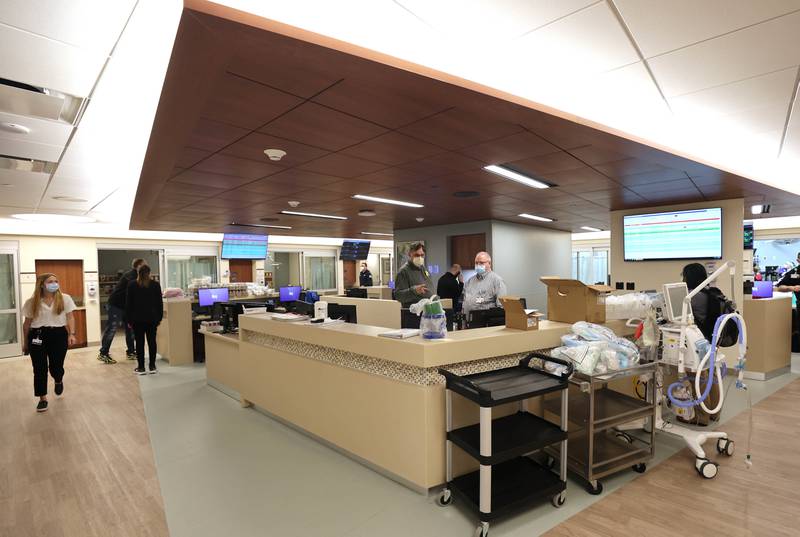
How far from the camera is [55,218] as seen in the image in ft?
24.4

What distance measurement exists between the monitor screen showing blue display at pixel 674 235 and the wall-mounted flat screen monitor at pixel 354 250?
6953mm

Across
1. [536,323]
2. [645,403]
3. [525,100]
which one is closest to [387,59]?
[525,100]

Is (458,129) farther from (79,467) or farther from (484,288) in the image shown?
(79,467)

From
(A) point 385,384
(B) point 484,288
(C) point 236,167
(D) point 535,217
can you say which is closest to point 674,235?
(D) point 535,217

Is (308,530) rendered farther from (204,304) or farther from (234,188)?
(204,304)

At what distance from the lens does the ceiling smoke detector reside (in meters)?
3.17

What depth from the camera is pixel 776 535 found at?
2016mm

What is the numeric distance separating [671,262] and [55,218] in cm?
1038

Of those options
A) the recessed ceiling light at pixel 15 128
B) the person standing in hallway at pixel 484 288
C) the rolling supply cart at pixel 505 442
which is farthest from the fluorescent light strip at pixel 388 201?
the rolling supply cart at pixel 505 442

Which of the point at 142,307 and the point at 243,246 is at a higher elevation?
the point at 243,246

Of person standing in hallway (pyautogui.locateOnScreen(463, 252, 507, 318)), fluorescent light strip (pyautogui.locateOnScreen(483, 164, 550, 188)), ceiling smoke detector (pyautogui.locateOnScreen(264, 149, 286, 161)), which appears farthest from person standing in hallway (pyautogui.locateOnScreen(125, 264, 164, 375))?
fluorescent light strip (pyautogui.locateOnScreen(483, 164, 550, 188))

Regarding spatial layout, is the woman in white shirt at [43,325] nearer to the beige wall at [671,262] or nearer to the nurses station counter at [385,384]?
the nurses station counter at [385,384]

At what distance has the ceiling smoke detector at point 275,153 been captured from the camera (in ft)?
10.4

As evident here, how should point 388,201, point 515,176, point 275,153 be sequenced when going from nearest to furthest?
point 275,153 → point 515,176 → point 388,201
